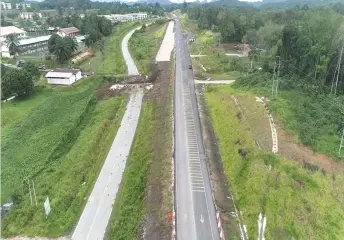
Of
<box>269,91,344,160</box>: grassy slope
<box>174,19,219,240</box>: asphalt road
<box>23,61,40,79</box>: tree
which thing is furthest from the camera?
<box>23,61,40,79</box>: tree

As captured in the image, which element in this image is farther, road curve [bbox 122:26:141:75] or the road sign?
road curve [bbox 122:26:141:75]

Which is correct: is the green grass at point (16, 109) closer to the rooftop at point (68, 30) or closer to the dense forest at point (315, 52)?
the dense forest at point (315, 52)

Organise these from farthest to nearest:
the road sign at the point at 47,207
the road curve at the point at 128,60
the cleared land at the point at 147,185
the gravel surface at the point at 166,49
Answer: the gravel surface at the point at 166,49
the road curve at the point at 128,60
the road sign at the point at 47,207
the cleared land at the point at 147,185

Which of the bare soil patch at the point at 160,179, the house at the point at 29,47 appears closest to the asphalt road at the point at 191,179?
the bare soil patch at the point at 160,179

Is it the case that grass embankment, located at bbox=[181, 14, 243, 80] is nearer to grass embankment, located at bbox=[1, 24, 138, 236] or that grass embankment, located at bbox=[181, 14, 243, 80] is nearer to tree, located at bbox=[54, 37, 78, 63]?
grass embankment, located at bbox=[1, 24, 138, 236]

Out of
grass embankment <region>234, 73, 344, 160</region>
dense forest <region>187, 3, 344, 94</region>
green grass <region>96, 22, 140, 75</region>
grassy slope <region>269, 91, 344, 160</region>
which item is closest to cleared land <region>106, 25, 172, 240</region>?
grass embankment <region>234, 73, 344, 160</region>

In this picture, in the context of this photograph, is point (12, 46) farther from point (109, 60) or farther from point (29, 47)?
point (109, 60)

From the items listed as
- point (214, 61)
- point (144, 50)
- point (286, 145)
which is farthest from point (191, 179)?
point (144, 50)
